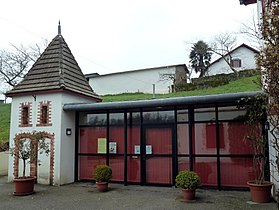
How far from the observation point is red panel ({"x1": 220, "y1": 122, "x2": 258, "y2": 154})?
8.90 m

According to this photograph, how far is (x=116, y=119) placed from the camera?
35.5 feet

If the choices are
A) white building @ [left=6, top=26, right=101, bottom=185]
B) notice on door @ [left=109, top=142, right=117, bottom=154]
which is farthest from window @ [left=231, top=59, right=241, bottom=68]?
notice on door @ [left=109, top=142, right=117, bottom=154]

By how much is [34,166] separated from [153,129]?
4.78 meters

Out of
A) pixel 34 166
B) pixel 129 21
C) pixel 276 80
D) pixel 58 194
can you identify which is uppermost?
pixel 129 21

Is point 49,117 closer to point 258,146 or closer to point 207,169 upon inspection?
point 207,169

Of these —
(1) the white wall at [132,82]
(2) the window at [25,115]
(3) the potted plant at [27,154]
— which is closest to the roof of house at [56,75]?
(2) the window at [25,115]

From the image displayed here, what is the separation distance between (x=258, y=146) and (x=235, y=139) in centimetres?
97

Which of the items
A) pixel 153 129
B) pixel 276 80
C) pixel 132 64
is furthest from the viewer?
pixel 132 64

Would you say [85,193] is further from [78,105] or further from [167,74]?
[167,74]

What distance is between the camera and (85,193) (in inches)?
349

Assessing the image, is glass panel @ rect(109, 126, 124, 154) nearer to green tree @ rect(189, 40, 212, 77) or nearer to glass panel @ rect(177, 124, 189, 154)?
glass panel @ rect(177, 124, 189, 154)

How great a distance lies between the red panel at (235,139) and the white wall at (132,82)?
21.1 m

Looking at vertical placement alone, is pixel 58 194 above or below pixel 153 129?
below

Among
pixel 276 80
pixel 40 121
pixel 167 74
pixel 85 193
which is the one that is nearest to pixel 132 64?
pixel 167 74
